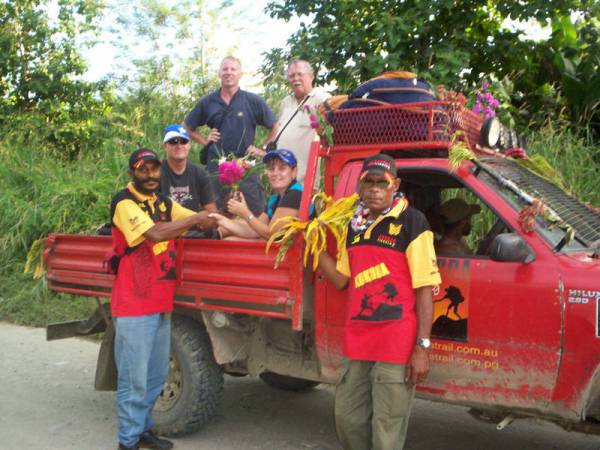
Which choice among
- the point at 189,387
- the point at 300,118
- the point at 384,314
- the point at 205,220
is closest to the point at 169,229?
the point at 205,220

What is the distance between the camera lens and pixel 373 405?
3.53m

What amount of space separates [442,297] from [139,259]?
185 cm

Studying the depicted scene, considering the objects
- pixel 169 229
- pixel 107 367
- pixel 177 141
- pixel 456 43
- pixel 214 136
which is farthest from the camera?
pixel 456 43

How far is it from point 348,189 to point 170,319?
1458mm

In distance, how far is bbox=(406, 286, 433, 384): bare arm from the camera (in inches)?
135

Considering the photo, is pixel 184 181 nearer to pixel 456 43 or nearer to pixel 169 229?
pixel 169 229

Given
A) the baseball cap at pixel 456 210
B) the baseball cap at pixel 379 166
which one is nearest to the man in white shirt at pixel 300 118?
the baseball cap at pixel 456 210

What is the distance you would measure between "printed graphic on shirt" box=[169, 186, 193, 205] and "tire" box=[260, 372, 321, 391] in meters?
1.56

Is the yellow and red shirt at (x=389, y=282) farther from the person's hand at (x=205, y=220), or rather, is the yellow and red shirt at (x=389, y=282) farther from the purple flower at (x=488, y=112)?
the purple flower at (x=488, y=112)

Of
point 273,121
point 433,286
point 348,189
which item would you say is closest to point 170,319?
point 348,189

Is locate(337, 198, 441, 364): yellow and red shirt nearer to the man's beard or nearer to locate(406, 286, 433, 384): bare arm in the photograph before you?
locate(406, 286, 433, 384): bare arm

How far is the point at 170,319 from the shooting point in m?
4.59

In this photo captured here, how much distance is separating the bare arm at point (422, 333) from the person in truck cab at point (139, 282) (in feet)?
5.12

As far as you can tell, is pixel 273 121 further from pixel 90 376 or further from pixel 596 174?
pixel 596 174
